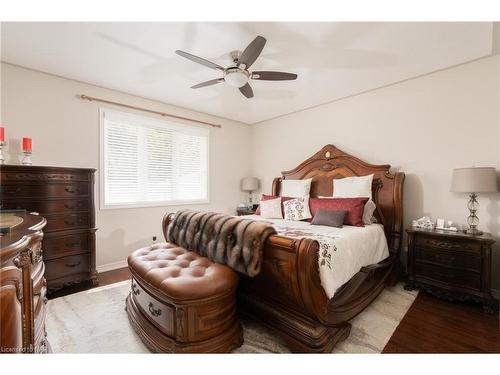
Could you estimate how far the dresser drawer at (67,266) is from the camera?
245 centimetres

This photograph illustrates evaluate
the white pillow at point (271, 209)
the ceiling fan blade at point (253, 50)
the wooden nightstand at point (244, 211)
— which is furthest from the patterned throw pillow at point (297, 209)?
the ceiling fan blade at point (253, 50)

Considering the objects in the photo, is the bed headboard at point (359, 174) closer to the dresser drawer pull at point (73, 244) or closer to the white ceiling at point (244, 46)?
the white ceiling at point (244, 46)

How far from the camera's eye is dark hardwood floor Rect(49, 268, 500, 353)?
1676 mm

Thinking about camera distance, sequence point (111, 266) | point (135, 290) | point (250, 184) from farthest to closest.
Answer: point (250, 184) → point (111, 266) → point (135, 290)

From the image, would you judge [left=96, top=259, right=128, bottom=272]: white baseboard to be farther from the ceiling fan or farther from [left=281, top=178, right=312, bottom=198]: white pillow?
the ceiling fan

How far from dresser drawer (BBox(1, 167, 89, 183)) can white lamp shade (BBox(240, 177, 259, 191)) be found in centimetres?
276

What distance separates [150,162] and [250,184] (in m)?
1.96

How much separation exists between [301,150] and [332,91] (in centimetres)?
117

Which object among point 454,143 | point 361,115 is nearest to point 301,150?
point 361,115

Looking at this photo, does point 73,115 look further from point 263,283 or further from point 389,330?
point 389,330

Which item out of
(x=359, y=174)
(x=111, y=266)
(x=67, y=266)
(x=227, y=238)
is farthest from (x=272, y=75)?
(x=111, y=266)

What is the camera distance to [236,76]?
221 centimetres

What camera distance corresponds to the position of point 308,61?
8.23 feet

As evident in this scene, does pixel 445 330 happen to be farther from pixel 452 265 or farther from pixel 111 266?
pixel 111 266
